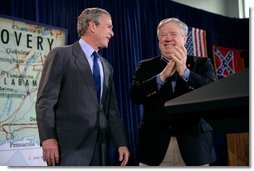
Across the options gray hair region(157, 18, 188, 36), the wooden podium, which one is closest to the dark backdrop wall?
gray hair region(157, 18, 188, 36)

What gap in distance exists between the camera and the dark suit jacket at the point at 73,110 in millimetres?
1939

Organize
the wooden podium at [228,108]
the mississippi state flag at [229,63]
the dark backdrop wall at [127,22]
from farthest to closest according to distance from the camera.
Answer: the dark backdrop wall at [127,22] < the mississippi state flag at [229,63] < the wooden podium at [228,108]

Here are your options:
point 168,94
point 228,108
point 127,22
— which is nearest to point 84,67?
point 127,22

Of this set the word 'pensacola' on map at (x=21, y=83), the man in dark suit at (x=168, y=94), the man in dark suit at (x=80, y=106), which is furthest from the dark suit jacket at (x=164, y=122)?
the word 'pensacola' on map at (x=21, y=83)

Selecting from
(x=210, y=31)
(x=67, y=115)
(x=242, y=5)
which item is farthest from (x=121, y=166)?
(x=242, y=5)

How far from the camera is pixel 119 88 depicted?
6.47 feet

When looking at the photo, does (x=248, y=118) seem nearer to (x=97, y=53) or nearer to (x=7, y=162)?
(x=97, y=53)

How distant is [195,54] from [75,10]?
601 millimetres

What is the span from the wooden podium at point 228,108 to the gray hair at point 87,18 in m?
0.66

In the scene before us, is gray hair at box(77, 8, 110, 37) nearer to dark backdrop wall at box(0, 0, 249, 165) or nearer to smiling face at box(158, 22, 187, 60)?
dark backdrop wall at box(0, 0, 249, 165)

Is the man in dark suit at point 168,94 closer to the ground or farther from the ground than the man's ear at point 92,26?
closer to the ground

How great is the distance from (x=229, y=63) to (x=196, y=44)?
17 centimetres

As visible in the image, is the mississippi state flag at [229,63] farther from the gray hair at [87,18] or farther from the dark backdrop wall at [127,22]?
the gray hair at [87,18]

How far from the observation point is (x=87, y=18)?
6.58 ft
